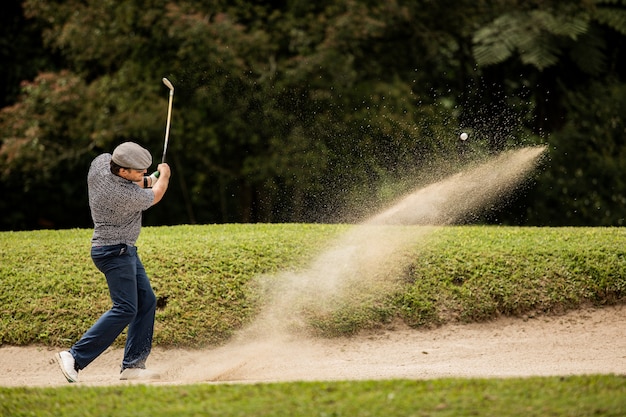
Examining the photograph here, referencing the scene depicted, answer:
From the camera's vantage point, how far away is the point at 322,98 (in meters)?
14.3

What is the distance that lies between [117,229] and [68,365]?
39.9 inches

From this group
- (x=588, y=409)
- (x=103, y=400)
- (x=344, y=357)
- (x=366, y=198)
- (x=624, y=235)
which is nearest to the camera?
(x=588, y=409)

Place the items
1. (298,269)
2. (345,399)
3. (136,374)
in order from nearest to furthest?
(345,399) → (136,374) → (298,269)

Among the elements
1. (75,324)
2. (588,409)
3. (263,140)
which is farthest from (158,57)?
(588,409)

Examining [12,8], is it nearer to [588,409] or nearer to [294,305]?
[294,305]

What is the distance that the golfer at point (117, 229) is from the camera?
6.41 m

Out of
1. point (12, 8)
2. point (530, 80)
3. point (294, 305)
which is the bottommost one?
point (530, 80)

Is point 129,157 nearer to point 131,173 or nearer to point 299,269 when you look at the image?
point 131,173

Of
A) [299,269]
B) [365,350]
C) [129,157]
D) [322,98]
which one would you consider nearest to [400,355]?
[365,350]

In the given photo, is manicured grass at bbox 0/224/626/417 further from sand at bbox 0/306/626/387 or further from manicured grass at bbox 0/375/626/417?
manicured grass at bbox 0/375/626/417

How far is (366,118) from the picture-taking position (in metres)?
14.5

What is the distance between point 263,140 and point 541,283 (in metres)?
7.26

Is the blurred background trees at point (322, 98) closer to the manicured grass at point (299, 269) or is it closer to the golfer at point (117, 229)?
the manicured grass at point (299, 269)

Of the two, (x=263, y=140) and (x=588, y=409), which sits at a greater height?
(x=588, y=409)
